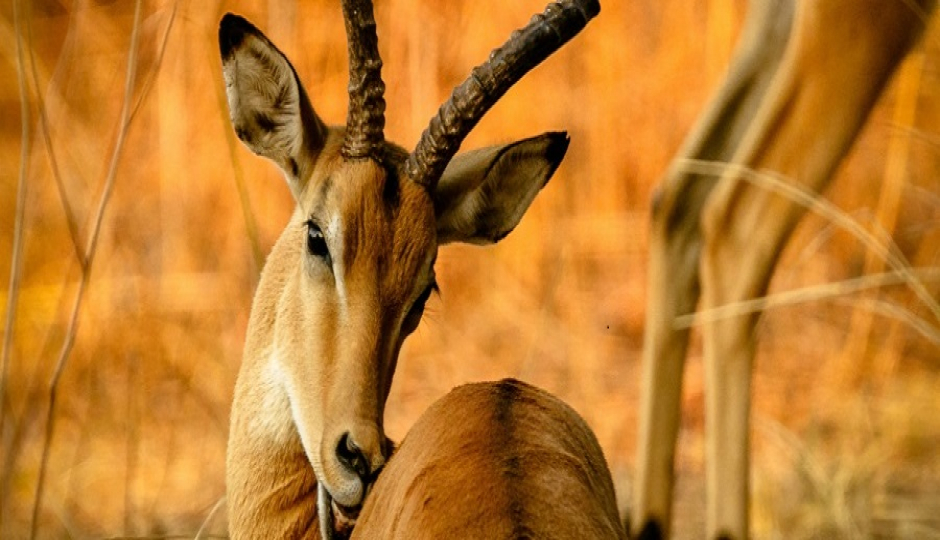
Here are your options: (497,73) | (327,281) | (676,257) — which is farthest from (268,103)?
(676,257)

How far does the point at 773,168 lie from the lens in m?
3.78

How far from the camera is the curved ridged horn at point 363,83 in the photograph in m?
3.17

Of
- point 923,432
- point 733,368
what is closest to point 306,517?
point 733,368

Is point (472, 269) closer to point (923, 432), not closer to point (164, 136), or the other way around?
point (164, 136)

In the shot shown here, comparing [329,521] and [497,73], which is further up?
[497,73]

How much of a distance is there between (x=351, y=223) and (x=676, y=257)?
107 cm

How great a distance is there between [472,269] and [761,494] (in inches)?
91.6

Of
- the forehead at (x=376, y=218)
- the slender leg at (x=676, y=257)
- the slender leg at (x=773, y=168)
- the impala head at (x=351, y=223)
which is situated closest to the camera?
the impala head at (x=351, y=223)

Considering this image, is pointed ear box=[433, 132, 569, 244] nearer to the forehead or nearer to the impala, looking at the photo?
the forehead

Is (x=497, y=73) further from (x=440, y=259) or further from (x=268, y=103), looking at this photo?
(x=440, y=259)

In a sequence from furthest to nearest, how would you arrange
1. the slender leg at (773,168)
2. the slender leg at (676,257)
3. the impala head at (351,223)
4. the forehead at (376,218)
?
the slender leg at (676,257) < the slender leg at (773,168) < the forehead at (376,218) < the impala head at (351,223)

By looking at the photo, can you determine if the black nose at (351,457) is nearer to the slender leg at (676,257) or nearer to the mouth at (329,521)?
the mouth at (329,521)

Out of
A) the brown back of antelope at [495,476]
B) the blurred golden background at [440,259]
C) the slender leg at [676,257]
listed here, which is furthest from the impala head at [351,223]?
the blurred golden background at [440,259]

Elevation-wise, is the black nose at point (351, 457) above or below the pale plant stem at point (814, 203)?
below
